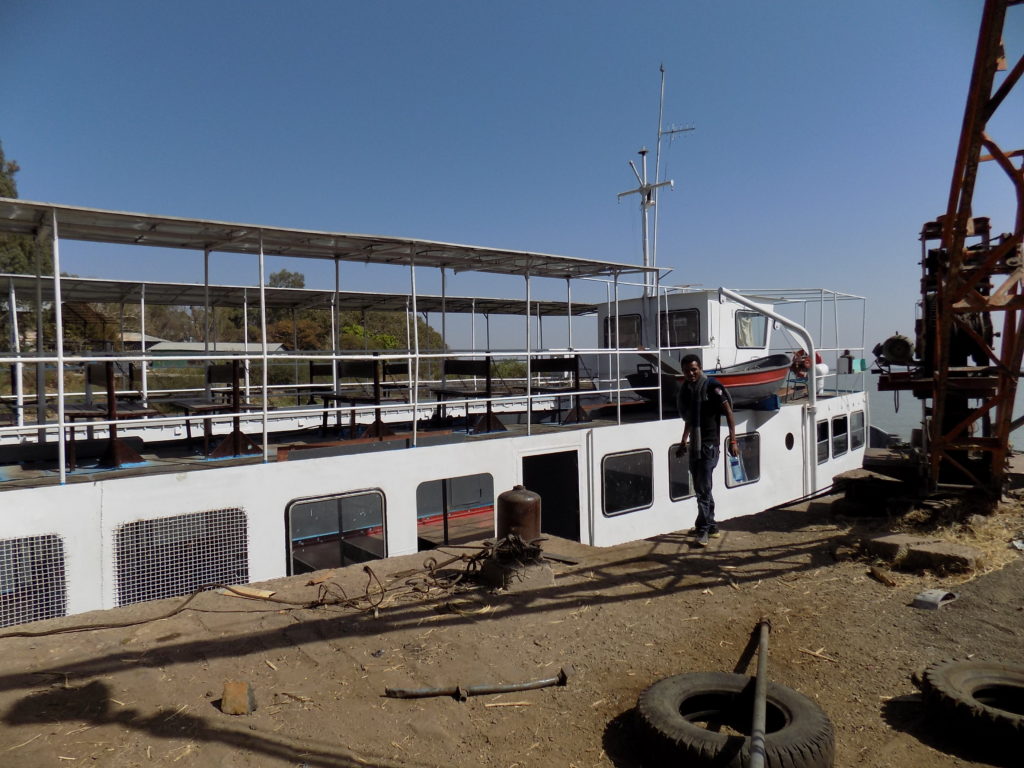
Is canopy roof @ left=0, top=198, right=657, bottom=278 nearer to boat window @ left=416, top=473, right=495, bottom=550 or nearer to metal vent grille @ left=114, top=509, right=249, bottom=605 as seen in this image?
metal vent grille @ left=114, top=509, right=249, bottom=605

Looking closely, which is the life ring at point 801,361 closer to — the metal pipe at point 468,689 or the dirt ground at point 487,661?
the dirt ground at point 487,661

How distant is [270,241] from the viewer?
788cm

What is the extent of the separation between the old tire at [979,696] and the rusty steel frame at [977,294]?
498cm

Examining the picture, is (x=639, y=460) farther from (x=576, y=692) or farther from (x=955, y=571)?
(x=576, y=692)

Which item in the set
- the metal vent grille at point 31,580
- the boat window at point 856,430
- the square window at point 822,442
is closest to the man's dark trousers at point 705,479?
the metal vent grille at point 31,580

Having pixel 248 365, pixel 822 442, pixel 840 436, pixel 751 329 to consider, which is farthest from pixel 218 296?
pixel 840 436

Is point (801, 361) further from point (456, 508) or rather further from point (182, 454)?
point (182, 454)

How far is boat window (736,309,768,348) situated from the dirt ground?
24.7ft

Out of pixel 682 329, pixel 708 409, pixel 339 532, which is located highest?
pixel 682 329

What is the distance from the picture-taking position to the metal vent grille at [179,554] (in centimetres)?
577

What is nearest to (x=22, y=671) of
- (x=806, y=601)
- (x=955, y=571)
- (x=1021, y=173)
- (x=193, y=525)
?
(x=193, y=525)

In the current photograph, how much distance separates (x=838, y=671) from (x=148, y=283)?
34.3 feet

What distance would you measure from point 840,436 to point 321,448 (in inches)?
460

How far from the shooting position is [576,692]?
13.5 ft
